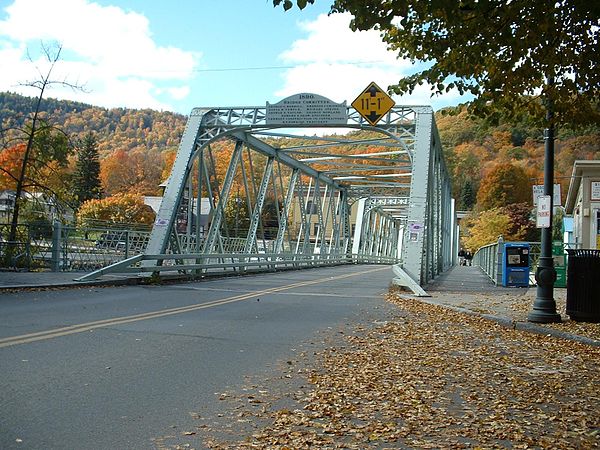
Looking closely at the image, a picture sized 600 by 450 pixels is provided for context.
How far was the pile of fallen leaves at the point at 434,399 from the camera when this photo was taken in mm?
4738

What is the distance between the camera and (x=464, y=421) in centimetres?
523

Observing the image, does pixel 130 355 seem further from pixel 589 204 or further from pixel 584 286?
pixel 589 204

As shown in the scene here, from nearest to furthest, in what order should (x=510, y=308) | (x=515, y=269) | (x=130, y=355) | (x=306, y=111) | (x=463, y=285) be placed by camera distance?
(x=130, y=355) → (x=510, y=308) → (x=515, y=269) → (x=306, y=111) → (x=463, y=285)

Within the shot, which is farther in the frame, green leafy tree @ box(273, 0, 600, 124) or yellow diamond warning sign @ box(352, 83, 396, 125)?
yellow diamond warning sign @ box(352, 83, 396, 125)

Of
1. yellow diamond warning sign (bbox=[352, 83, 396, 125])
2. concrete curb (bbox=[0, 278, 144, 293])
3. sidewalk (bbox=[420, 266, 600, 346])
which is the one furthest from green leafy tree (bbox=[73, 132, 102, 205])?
sidewalk (bbox=[420, 266, 600, 346])

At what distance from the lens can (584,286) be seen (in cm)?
1172

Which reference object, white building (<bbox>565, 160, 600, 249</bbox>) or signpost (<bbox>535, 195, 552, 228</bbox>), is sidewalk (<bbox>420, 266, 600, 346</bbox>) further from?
white building (<bbox>565, 160, 600, 249</bbox>)

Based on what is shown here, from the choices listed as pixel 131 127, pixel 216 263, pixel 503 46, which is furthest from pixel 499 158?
pixel 503 46

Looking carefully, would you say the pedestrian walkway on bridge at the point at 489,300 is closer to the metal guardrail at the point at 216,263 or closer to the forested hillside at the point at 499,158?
the metal guardrail at the point at 216,263

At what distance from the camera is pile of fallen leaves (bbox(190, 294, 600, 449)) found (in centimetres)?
474

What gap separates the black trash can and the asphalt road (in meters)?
3.67

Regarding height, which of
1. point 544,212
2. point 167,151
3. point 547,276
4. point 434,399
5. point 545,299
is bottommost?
point 434,399

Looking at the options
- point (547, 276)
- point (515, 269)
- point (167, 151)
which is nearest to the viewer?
point (547, 276)

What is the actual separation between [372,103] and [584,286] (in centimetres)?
1137
